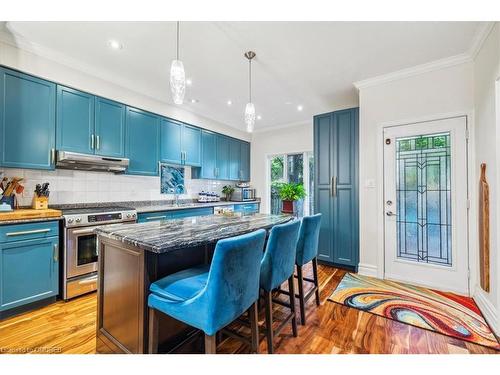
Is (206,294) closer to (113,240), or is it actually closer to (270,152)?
(113,240)

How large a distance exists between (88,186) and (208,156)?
7.07 feet

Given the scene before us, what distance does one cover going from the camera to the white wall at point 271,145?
16.8 feet

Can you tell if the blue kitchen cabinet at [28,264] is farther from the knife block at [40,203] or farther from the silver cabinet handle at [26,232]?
the knife block at [40,203]

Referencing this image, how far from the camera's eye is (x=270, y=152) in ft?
18.4

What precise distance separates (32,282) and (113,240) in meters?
1.51

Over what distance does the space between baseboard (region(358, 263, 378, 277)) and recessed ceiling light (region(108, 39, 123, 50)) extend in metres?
4.04

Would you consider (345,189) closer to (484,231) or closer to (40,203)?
(484,231)

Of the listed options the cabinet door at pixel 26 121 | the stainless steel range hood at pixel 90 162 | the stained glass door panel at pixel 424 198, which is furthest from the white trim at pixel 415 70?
the cabinet door at pixel 26 121

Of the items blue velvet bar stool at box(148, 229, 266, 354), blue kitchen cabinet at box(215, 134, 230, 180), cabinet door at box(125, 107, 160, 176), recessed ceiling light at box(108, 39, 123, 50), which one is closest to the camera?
blue velvet bar stool at box(148, 229, 266, 354)

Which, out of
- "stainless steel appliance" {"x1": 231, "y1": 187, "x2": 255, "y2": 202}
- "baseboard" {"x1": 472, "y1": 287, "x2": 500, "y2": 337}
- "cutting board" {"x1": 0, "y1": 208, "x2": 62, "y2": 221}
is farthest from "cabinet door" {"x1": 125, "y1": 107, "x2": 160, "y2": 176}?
"baseboard" {"x1": 472, "y1": 287, "x2": 500, "y2": 337}

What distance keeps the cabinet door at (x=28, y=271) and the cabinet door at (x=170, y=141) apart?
1.94m

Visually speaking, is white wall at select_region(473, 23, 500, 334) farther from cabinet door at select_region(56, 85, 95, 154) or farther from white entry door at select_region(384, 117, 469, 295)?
cabinet door at select_region(56, 85, 95, 154)

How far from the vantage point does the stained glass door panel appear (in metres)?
2.66
